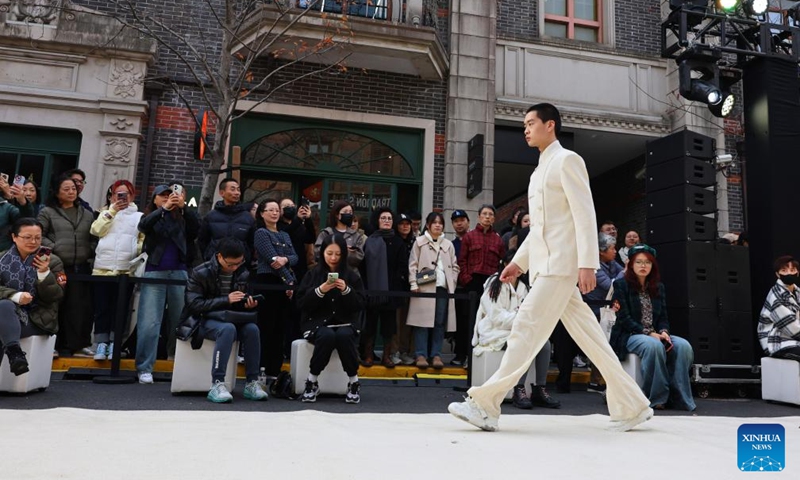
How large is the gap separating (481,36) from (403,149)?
8.86 ft

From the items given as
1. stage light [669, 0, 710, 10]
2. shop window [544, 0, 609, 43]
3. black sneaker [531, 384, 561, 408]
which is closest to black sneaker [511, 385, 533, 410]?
black sneaker [531, 384, 561, 408]

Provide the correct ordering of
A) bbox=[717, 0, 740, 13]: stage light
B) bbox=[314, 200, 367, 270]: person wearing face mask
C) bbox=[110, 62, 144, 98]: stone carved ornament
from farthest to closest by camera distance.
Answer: bbox=[110, 62, 144, 98]: stone carved ornament < bbox=[717, 0, 740, 13]: stage light < bbox=[314, 200, 367, 270]: person wearing face mask

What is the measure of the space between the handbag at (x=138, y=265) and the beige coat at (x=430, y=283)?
10.5ft

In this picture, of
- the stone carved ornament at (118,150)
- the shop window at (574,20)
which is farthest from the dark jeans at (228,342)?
the shop window at (574,20)

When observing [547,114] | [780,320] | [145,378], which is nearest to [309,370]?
[145,378]

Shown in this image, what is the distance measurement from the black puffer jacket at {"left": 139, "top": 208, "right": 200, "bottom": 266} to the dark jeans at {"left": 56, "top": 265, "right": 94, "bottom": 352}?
860mm

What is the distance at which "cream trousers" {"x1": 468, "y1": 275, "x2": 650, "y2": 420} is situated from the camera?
13.7 ft

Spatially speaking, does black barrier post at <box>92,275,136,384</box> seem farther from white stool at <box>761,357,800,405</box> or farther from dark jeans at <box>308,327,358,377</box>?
white stool at <box>761,357,800,405</box>

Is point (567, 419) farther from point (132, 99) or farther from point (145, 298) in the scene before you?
point (132, 99)

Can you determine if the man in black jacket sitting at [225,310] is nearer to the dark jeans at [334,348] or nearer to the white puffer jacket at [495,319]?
the dark jeans at [334,348]

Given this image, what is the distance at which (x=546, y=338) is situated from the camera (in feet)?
14.1

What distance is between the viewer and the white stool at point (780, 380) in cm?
703

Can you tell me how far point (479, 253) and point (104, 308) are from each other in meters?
4.58

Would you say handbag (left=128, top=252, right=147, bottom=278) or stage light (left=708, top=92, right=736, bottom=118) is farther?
stage light (left=708, top=92, right=736, bottom=118)
